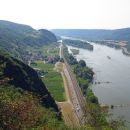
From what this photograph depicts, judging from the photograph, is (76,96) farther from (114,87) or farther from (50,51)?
(50,51)

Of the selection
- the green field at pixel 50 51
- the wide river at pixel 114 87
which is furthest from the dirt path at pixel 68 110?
the green field at pixel 50 51

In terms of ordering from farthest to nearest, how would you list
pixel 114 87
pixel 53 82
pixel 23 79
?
pixel 53 82, pixel 114 87, pixel 23 79

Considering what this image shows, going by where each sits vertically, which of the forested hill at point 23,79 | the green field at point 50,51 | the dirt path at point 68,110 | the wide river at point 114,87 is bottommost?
the green field at point 50,51

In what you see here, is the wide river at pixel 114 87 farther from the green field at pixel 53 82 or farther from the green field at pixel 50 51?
the green field at pixel 50 51

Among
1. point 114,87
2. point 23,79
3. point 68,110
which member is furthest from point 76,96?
point 23,79

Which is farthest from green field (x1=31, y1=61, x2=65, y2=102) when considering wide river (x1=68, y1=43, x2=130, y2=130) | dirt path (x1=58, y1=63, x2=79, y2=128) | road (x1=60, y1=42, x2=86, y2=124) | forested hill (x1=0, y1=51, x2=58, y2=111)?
forested hill (x1=0, y1=51, x2=58, y2=111)

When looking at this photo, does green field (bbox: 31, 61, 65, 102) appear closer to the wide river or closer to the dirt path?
the dirt path

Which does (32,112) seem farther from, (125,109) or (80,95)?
(80,95)

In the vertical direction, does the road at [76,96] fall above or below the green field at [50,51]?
above

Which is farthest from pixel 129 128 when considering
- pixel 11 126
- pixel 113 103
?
pixel 11 126
